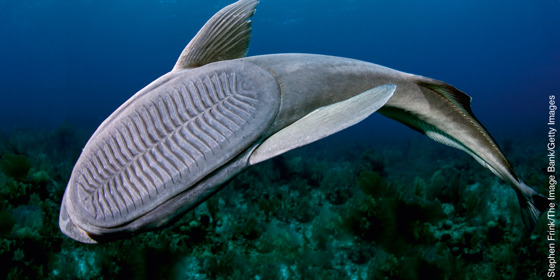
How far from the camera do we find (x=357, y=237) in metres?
2.97

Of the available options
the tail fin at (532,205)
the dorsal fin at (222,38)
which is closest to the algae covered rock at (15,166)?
the dorsal fin at (222,38)

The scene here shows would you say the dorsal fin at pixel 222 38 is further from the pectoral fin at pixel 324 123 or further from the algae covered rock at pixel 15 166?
the algae covered rock at pixel 15 166

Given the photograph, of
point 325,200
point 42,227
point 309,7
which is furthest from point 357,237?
point 309,7

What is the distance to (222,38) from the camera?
43.1 inches

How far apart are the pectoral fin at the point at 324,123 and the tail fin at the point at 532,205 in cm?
101

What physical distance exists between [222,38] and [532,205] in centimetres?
160

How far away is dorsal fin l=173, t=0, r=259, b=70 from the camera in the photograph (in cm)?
103

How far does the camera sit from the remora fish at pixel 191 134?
0.77 meters

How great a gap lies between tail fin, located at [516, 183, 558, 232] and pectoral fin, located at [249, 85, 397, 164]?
101cm

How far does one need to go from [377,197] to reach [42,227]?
3.67 m

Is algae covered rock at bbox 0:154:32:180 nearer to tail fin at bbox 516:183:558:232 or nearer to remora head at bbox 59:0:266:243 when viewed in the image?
remora head at bbox 59:0:266:243

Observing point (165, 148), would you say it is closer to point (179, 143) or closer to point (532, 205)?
point (179, 143)

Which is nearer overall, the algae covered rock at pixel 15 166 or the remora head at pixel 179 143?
the remora head at pixel 179 143

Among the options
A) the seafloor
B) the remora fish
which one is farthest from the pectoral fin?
the seafloor
